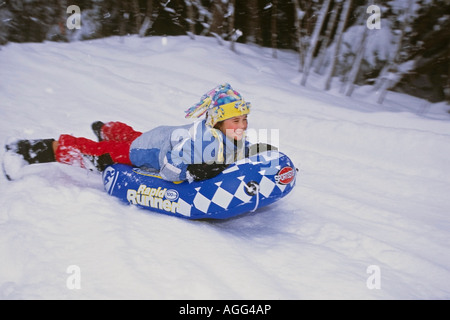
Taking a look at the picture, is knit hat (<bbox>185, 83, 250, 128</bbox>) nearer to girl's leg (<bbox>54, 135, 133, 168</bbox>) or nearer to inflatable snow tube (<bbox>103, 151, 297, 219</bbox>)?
inflatable snow tube (<bbox>103, 151, 297, 219</bbox>)

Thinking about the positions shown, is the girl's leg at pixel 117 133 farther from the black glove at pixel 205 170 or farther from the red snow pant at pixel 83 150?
the black glove at pixel 205 170

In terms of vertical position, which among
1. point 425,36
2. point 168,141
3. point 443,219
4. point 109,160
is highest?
point 425,36

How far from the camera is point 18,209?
219 cm

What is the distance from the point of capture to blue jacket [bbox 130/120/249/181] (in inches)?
93.5

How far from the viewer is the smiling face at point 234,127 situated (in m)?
2.51

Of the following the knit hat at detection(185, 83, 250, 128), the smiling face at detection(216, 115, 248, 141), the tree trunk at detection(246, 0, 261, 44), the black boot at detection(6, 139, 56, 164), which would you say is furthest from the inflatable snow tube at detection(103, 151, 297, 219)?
the tree trunk at detection(246, 0, 261, 44)

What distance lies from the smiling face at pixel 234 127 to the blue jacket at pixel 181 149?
0.15 feet

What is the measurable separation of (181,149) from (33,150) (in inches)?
46.4

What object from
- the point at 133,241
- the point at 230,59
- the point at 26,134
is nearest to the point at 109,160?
A: the point at 133,241

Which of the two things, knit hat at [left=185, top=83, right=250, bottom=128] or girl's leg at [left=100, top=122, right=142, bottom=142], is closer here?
knit hat at [left=185, top=83, right=250, bottom=128]

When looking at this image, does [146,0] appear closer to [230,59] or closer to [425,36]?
[230,59]

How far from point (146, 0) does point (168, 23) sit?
0.81 meters

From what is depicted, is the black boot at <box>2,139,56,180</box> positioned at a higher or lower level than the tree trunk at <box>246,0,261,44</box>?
lower

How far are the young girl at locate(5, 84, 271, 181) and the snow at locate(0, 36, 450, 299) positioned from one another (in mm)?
224
